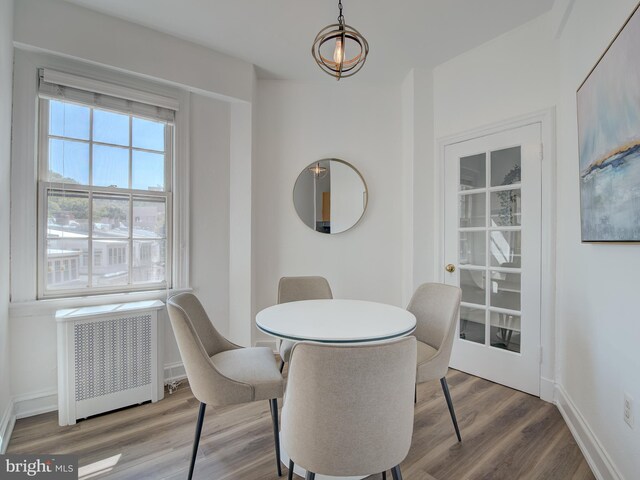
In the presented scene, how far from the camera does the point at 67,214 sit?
7.28 feet

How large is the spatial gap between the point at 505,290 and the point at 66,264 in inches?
133

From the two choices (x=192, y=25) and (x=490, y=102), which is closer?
(x=192, y=25)

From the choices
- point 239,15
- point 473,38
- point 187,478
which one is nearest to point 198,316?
point 187,478

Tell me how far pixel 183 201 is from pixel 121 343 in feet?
3.90

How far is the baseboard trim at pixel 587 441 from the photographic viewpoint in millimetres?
1481

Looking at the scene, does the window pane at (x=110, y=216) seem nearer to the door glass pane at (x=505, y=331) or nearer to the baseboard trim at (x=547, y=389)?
the door glass pane at (x=505, y=331)

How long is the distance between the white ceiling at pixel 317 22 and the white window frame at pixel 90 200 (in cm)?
76

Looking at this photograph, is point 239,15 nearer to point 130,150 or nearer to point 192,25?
point 192,25

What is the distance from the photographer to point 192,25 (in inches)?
92.7

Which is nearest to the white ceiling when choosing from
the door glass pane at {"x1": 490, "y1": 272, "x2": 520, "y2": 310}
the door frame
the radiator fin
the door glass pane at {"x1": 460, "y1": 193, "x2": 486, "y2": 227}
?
the door frame

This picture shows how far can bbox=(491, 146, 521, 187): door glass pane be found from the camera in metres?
2.47

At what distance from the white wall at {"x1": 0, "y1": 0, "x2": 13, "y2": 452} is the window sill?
2.8 inches

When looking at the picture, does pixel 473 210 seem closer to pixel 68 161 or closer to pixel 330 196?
pixel 330 196

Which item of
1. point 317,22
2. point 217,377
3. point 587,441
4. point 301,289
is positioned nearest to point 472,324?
point 587,441
